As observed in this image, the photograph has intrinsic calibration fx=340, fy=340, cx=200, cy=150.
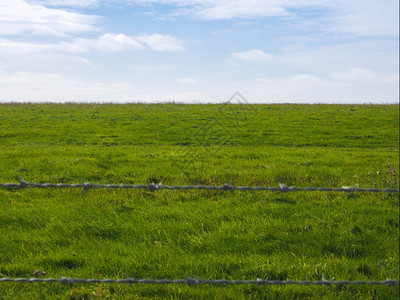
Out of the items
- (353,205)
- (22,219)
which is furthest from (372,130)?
(22,219)

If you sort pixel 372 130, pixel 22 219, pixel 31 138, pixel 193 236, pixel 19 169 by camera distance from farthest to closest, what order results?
pixel 372 130 < pixel 31 138 < pixel 19 169 < pixel 22 219 < pixel 193 236

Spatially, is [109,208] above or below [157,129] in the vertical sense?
below

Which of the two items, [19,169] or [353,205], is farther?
[19,169]

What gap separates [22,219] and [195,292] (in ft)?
15.6

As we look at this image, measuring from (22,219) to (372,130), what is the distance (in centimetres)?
2228

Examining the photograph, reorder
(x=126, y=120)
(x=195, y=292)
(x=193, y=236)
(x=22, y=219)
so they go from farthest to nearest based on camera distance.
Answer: (x=126, y=120) → (x=22, y=219) → (x=193, y=236) → (x=195, y=292)

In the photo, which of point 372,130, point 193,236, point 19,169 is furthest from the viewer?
Result: point 372,130

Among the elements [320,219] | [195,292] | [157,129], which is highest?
[157,129]

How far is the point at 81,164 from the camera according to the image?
40.7ft

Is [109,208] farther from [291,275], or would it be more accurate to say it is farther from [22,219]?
[291,275]

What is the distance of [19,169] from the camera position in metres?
12.1

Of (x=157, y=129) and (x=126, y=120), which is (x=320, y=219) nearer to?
(x=157, y=129)

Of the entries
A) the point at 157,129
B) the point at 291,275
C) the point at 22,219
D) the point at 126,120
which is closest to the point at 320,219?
the point at 291,275

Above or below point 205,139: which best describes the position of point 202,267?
below
